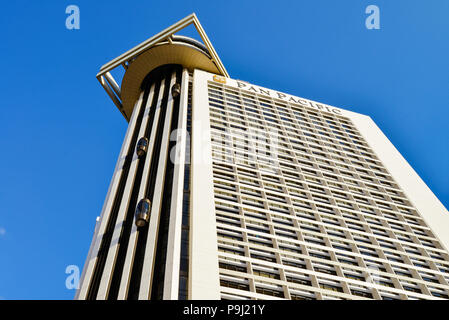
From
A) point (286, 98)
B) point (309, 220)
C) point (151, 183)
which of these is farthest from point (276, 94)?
point (309, 220)

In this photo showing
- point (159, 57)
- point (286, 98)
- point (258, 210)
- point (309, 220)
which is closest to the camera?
point (258, 210)

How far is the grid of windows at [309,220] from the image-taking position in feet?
67.0

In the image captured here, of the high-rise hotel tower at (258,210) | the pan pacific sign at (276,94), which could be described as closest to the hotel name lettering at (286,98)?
the pan pacific sign at (276,94)

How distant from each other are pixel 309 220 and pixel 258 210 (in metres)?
3.62

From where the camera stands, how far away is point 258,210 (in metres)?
24.7

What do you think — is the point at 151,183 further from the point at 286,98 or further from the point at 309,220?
the point at 286,98

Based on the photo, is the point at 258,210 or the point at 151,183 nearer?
the point at 258,210

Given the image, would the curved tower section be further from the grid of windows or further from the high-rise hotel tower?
the grid of windows

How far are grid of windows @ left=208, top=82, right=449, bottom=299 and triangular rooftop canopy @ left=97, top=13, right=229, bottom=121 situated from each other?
500 inches

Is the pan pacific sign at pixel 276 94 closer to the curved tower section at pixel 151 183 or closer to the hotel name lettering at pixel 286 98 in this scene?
the hotel name lettering at pixel 286 98

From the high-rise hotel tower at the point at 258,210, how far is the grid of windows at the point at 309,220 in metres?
0.09

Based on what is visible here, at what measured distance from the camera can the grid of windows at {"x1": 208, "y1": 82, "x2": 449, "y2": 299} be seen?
2042cm
